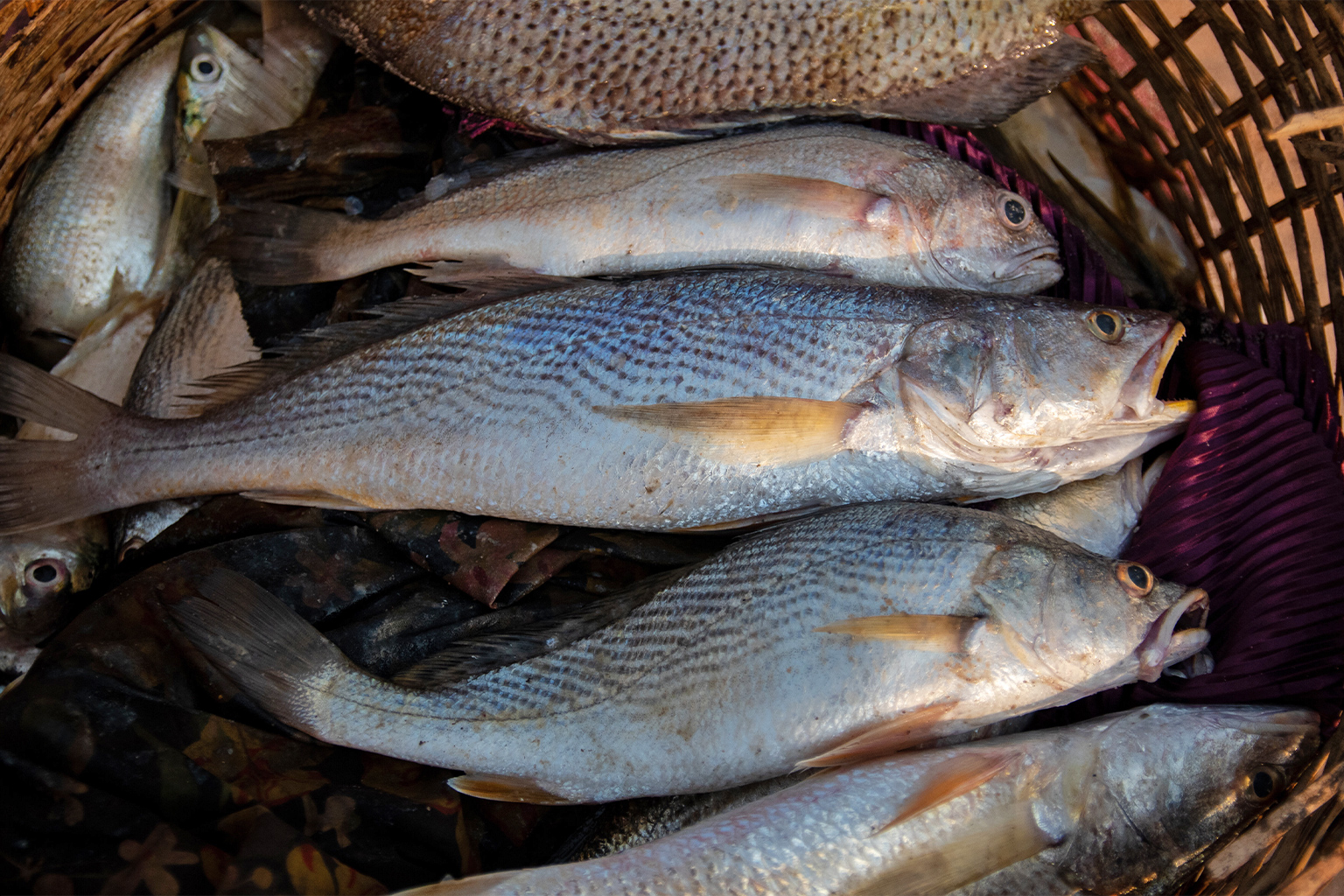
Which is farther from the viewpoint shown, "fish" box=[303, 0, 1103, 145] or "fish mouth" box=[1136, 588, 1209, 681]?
"fish" box=[303, 0, 1103, 145]

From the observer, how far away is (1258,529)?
1.93 meters

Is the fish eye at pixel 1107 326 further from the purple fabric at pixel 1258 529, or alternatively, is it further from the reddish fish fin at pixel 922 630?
the reddish fish fin at pixel 922 630

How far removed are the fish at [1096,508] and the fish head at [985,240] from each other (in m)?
0.52

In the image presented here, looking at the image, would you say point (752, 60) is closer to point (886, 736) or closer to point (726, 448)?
point (726, 448)

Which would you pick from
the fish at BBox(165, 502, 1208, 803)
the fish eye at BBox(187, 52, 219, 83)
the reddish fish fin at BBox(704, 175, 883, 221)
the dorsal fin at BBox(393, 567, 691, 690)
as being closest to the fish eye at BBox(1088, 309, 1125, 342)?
the fish at BBox(165, 502, 1208, 803)

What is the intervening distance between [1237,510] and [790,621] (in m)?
1.12

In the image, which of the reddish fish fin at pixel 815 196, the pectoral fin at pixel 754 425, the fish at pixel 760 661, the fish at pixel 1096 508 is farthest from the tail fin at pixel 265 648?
the fish at pixel 1096 508

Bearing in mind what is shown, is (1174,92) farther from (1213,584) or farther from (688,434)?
(688,434)

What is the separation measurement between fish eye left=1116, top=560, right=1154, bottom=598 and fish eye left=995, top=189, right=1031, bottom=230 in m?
0.92

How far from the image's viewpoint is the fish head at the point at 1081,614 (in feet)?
5.28

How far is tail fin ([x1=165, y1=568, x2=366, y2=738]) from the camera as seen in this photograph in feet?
6.06

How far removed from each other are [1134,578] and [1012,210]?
Answer: 3.22ft

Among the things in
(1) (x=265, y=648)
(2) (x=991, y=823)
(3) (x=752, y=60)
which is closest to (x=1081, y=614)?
(2) (x=991, y=823)

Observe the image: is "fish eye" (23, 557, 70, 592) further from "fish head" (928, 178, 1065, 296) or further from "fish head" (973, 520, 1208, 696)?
"fish head" (928, 178, 1065, 296)
